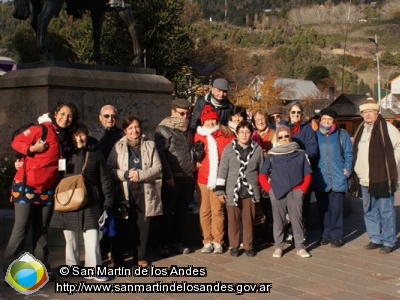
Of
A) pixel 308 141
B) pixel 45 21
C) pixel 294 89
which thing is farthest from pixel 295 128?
pixel 294 89

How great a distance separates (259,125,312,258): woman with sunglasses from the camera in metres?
7.09

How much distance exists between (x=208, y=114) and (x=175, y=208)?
1.21 metres

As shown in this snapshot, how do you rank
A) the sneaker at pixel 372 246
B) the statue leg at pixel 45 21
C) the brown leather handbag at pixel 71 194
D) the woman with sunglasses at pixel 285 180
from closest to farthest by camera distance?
the brown leather handbag at pixel 71 194, the woman with sunglasses at pixel 285 180, the sneaker at pixel 372 246, the statue leg at pixel 45 21

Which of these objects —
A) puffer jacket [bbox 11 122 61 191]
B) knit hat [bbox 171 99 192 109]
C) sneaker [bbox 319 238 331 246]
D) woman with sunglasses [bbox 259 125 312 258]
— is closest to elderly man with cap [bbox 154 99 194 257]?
knit hat [bbox 171 99 192 109]

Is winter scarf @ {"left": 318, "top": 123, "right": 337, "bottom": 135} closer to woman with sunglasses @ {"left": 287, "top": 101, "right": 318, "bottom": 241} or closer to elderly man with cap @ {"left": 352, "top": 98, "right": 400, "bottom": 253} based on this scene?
woman with sunglasses @ {"left": 287, "top": 101, "right": 318, "bottom": 241}

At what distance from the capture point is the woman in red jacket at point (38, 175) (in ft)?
18.5

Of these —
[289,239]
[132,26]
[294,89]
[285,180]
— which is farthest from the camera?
[294,89]

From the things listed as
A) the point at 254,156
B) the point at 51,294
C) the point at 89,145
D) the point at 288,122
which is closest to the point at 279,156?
the point at 254,156

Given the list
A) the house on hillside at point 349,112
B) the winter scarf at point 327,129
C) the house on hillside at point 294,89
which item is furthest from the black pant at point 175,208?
the house on hillside at point 294,89

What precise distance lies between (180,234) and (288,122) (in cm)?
206

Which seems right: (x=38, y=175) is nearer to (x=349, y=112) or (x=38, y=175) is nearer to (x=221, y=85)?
(x=221, y=85)

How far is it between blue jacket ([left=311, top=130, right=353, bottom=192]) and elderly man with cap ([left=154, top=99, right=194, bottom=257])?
1.73 metres

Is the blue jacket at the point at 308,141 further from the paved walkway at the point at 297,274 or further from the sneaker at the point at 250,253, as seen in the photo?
the sneaker at the point at 250,253

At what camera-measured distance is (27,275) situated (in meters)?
5.68
